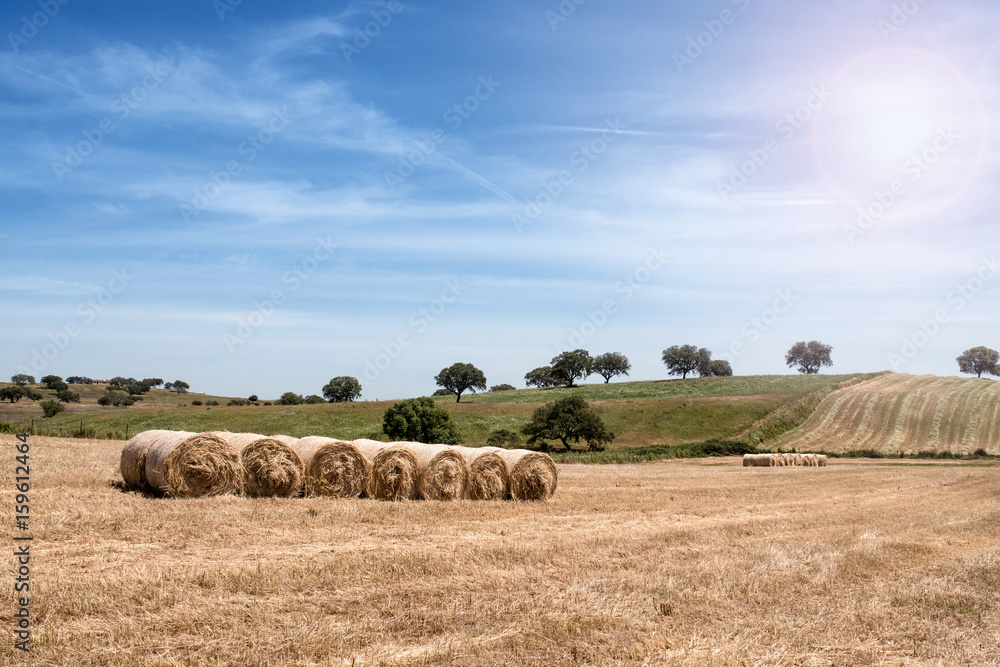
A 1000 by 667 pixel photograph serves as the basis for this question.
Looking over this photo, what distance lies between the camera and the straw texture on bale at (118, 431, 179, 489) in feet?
43.9

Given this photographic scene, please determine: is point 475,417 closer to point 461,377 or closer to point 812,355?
point 461,377

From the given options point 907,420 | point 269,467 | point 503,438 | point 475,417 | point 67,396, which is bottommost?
point 503,438

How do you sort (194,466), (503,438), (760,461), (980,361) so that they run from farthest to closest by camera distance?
(980,361)
(503,438)
(760,461)
(194,466)

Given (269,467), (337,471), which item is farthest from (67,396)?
(337,471)

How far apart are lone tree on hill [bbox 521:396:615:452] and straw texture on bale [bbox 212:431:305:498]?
117ft

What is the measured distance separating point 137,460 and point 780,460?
28312 millimetres

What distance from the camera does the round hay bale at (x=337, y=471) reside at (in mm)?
A: 13805

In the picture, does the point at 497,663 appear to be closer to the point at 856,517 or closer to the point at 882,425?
the point at 856,517

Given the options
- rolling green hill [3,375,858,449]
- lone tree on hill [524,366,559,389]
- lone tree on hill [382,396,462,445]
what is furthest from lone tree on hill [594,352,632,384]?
lone tree on hill [382,396,462,445]

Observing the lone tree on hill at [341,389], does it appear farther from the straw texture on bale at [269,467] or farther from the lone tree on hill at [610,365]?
the straw texture on bale at [269,467]

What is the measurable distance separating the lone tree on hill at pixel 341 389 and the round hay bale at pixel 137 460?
82792 mm

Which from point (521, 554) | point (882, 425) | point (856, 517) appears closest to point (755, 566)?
point (521, 554)

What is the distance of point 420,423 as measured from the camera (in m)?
40.8

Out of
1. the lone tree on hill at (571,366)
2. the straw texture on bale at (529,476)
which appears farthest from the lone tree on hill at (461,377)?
the straw texture on bale at (529,476)
